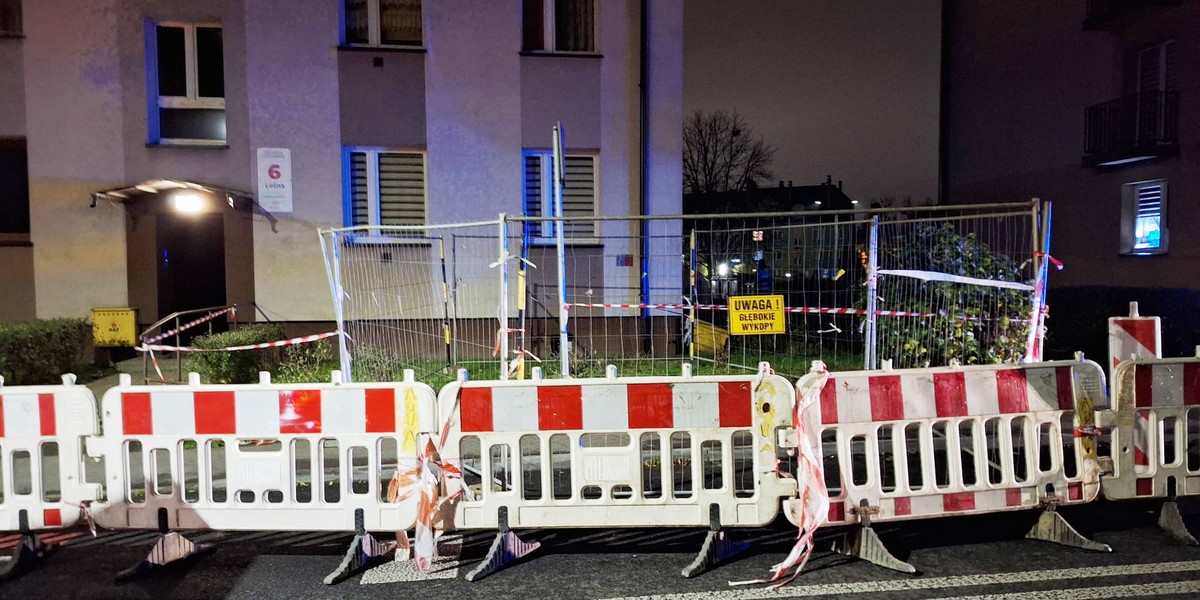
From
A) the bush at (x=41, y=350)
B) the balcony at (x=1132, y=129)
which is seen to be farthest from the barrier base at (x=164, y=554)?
the balcony at (x=1132, y=129)

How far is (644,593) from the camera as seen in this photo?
13.6 ft

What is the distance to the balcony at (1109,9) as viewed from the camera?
635 inches

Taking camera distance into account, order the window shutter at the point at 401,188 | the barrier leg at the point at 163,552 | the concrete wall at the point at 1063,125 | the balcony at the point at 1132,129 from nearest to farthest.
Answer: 1. the barrier leg at the point at 163,552
2. the window shutter at the point at 401,188
3. the concrete wall at the point at 1063,125
4. the balcony at the point at 1132,129

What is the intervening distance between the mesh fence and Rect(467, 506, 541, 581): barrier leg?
104 inches

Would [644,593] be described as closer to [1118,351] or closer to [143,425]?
[143,425]

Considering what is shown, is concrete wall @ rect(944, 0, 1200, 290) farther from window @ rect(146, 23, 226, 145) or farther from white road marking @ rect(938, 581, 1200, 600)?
window @ rect(146, 23, 226, 145)

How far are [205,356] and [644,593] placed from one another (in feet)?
23.7

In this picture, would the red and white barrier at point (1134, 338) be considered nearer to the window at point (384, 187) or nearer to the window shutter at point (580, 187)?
the window shutter at point (580, 187)

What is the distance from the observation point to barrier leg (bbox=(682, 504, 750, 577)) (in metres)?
4.46

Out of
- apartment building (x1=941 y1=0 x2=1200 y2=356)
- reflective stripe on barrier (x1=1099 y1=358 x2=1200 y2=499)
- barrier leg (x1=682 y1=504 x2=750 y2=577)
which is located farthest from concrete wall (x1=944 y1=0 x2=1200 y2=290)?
barrier leg (x1=682 y1=504 x2=750 y2=577)

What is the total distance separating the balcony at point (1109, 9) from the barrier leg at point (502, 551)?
1839cm

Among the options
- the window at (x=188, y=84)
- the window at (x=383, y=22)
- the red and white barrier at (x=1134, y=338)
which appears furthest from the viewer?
the window at (x=383, y=22)

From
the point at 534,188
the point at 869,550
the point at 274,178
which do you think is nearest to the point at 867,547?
the point at 869,550

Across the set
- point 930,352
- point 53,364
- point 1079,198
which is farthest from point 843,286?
point 1079,198
